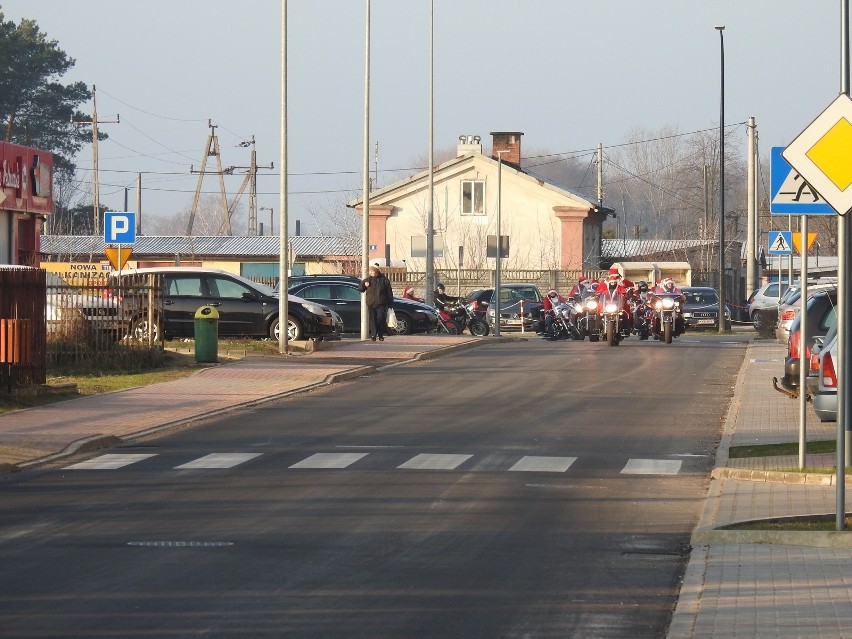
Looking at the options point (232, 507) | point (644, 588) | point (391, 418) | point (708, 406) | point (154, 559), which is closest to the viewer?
point (644, 588)

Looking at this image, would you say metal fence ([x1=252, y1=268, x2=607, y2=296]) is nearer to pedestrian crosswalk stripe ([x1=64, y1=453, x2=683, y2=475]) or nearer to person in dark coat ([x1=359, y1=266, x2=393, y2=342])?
person in dark coat ([x1=359, y1=266, x2=393, y2=342])

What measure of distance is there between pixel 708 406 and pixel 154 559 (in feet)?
40.0

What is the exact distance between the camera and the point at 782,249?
37.6 metres

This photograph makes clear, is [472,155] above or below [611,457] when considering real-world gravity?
above

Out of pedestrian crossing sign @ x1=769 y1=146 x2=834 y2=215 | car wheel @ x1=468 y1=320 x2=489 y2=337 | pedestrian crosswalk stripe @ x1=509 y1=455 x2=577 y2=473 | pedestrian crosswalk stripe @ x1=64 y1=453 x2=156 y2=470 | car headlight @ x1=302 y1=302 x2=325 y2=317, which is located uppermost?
pedestrian crossing sign @ x1=769 y1=146 x2=834 y2=215

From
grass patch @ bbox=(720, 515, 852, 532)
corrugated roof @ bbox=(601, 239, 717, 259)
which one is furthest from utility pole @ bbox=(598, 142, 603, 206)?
grass patch @ bbox=(720, 515, 852, 532)

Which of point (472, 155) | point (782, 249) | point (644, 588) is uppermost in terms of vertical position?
point (472, 155)

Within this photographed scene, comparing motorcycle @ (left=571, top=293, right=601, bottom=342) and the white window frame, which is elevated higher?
the white window frame

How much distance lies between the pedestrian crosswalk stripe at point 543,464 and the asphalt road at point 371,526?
63mm

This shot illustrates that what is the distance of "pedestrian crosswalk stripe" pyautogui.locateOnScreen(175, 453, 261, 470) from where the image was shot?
13586 millimetres

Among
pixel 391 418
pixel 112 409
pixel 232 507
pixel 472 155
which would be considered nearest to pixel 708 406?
pixel 391 418

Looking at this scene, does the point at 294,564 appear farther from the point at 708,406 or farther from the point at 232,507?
the point at 708,406

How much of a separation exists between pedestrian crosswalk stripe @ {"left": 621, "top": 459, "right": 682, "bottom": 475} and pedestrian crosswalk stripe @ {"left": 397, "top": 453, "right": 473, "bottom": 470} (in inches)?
61.7

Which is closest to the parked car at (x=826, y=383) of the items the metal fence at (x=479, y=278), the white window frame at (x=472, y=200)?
the metal fence at (x=479, y=278)
